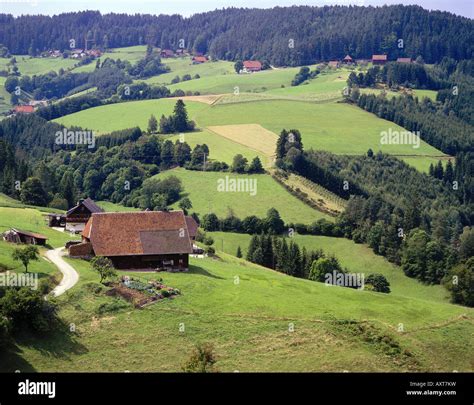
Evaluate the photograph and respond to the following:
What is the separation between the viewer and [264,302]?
71250 mm

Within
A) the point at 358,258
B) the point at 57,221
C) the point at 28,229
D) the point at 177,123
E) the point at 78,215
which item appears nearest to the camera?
the point at 28,229

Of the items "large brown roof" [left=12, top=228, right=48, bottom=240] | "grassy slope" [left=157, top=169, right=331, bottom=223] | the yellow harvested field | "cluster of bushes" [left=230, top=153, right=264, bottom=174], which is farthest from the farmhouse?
the yellow harvested field

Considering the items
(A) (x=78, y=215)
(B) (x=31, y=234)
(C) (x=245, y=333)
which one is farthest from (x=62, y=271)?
(A) (x=78, y=215)

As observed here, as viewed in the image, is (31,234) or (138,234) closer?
(138,234)

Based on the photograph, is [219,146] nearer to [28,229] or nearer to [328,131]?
[328,131]

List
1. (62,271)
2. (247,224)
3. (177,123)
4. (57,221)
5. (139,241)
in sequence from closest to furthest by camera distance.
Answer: (62,271) < (139,241) < (57,221) < (247,224) < (177,123)

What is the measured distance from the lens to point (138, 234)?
8012 centimetres

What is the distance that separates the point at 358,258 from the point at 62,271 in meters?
58.4

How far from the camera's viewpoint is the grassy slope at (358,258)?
106m

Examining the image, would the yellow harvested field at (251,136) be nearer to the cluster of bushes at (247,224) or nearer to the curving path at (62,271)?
the cluster of bushes at (247,224)

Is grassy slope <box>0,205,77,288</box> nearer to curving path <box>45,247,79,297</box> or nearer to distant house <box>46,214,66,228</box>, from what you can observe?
curving path <box>45,247,79,297</box>

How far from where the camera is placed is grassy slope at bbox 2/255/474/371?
59.1m

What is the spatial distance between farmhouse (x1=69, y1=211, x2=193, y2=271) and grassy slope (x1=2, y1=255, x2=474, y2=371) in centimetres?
320

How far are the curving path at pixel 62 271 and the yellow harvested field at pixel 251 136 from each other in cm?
9219
